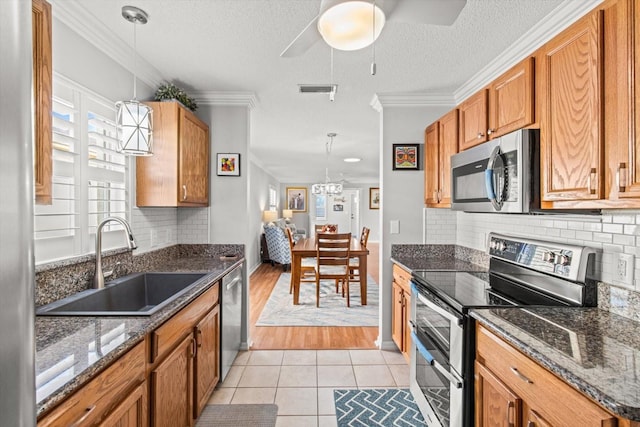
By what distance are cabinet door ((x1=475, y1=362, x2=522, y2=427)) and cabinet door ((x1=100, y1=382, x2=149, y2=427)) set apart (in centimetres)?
140

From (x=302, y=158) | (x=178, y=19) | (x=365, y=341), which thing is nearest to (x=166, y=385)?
(x=178, y=19)

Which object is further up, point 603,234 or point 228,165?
point 228,165

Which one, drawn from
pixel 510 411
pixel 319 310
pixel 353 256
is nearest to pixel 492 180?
pixel 510 411

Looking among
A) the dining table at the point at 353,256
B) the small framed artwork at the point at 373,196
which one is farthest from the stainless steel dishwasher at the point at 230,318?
the small framed artwork at the point at 373,196

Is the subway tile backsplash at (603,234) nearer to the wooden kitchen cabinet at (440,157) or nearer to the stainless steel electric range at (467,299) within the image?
the stainless steel electric range at (467,299)

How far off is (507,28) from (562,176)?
105cm

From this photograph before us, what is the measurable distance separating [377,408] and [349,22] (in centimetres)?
222

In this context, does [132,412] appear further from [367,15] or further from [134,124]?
[367,15]

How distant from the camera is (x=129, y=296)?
Answer: 2.14 meters

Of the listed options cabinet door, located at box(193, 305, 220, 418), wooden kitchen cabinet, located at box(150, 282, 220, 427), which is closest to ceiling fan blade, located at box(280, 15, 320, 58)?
wooden kitchen cabinet, located at box(150, 282, 220, 427)

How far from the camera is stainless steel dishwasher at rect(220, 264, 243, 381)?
2.48 meters

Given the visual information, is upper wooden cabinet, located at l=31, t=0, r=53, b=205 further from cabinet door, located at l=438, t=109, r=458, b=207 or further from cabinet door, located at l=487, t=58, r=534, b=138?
Result: cabinet door, located at l=438, t=109, r=458, b=207

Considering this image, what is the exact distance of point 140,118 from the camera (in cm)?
190

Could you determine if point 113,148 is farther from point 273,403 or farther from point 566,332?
point 566,332
